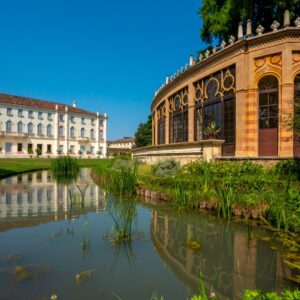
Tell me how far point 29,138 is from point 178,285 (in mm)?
65468

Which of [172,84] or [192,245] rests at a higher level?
[172,84]

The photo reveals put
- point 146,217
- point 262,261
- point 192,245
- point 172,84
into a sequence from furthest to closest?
1. point 172,84
2. point 146,217
3. point 192,245
4. point 262,261

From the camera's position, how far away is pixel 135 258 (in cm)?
476

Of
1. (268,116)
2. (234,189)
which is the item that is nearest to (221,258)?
(234,189)

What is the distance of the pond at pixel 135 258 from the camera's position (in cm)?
371

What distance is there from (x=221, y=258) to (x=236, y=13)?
20.8 m

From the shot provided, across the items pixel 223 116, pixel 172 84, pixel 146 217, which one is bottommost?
pixel 146 217

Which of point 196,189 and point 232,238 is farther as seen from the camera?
point 196,189

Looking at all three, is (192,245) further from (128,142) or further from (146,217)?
(128,142)

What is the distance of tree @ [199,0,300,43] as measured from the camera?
20.1m

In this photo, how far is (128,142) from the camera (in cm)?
11194

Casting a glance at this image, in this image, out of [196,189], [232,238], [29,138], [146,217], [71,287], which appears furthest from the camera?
[29,138]

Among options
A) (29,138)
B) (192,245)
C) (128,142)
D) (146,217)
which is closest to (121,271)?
(192,245)

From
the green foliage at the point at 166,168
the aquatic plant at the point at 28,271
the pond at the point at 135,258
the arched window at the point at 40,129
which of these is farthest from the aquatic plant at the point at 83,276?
the arched window at the point at 40,129
